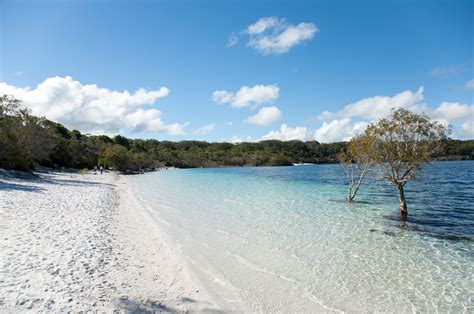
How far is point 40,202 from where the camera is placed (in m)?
19.3

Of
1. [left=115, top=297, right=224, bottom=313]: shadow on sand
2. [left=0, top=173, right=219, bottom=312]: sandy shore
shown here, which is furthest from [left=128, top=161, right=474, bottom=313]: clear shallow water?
[left=115, top=297, right=224, bottom=313]: shadow on sand

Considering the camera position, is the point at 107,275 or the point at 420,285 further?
the point at 420,285

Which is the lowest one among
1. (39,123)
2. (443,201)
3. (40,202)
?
(443,201)

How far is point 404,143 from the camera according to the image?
781 inches

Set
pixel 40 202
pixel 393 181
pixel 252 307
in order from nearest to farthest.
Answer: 1. pixel 252 307
2. pixel 40 202
3. pixel 393 181

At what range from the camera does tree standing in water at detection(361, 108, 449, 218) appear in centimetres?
1905

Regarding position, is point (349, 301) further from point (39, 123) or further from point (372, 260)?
point (39, 123)

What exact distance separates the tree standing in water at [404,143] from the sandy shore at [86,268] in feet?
51.5

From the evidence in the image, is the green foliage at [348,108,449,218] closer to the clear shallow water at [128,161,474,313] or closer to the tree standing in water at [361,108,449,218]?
the tree standing in water at [361,108,449,218]

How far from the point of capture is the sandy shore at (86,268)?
22.7 ft

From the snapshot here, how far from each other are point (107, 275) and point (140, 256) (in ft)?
8.48

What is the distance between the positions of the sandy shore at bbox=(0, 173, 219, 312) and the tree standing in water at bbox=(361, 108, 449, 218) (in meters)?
15.7

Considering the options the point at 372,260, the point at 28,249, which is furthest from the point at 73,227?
the point at 372,260

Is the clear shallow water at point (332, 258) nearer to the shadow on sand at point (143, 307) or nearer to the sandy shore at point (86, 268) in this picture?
the sandy shore at point (86, 268)
